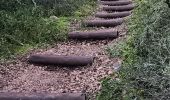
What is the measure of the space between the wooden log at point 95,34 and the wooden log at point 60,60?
1335 millimetres

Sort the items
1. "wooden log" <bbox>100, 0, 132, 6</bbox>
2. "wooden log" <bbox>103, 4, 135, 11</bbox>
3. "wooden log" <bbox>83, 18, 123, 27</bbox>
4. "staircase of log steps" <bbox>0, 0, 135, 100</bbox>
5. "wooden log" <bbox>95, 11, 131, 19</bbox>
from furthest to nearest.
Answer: "wooden log" <bbox>100, 0, 132, 6</bbox>
"wooden log" <bbox>103, 4, 135, 11</bbox>
"wooden log" <bbox>95, 11, 131, 19</bbox>
"wooden log" <bbox>83, 18, 123, 27</bbox>
"staircase of log steps" <bbox>0, 0, 135, 100</bbox>

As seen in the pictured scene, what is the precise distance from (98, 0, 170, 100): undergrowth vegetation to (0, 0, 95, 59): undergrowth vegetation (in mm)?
1800

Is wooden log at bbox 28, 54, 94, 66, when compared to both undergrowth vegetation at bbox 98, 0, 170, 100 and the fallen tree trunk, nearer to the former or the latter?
undergrowth vegetation at bbox 98, 0, 170, 100

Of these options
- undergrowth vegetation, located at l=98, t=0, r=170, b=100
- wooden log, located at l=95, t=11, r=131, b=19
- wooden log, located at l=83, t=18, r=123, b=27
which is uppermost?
wooden log, located at l=95, t=11, r=131, b=19

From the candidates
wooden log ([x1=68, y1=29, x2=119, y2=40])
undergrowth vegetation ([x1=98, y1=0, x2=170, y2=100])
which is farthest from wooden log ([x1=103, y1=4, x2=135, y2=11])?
undergrowth vegetation ([x1=98, y1=0, x2=170, y2=100])

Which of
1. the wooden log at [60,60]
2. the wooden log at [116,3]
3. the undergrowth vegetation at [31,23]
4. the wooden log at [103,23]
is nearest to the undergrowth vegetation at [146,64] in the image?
the wooden log at [60,60]

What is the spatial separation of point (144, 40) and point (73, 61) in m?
1.41

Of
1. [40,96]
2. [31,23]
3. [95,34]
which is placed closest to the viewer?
[40,96]

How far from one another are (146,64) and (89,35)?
3.00 meters

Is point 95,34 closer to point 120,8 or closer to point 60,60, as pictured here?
point 60,60

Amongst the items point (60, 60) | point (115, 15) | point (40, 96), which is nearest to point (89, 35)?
point (60, 60)

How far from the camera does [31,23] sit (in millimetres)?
8477

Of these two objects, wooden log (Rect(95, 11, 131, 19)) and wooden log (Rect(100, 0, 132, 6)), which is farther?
wooden log (Rect(100, 0, 132, 6))

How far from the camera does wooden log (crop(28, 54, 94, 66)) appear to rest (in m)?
6.92
